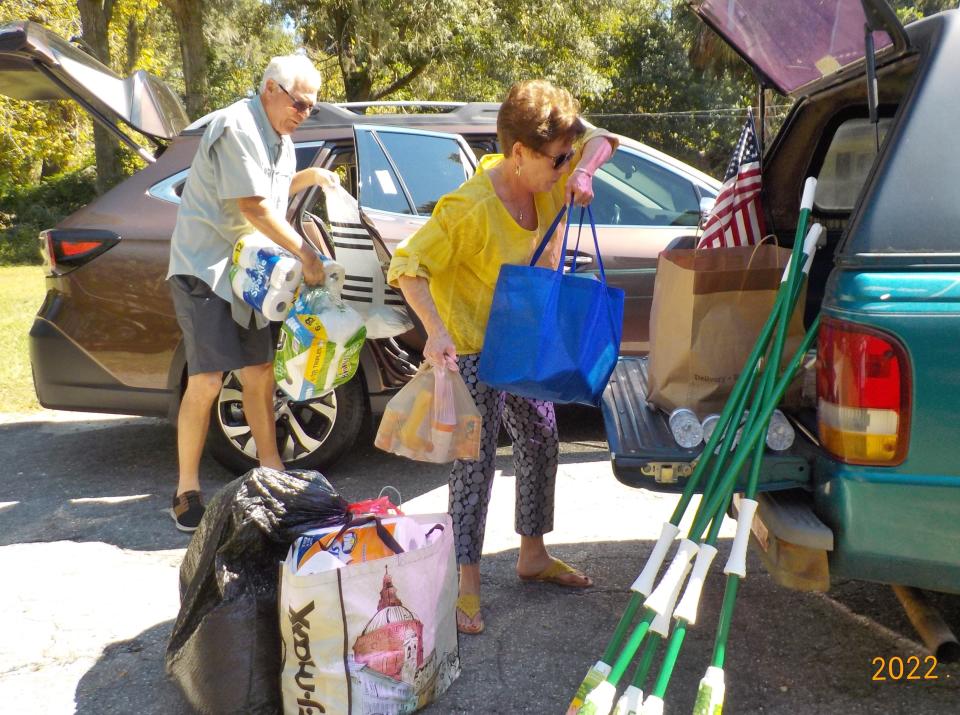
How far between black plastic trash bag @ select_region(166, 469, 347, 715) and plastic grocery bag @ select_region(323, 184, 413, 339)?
1.36 m

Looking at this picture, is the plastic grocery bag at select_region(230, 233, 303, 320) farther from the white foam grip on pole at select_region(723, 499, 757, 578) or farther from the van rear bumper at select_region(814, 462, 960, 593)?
the van rear bumper at select_region(814, 462, 960, 593)

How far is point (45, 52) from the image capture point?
381 cm

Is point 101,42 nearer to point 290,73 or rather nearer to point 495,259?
point 290,73

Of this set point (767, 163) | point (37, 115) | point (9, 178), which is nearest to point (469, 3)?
point (37, 115)

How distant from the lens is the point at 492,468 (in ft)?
Answer: 9.86

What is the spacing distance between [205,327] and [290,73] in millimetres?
1048

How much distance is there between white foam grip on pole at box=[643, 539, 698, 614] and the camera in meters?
2.16

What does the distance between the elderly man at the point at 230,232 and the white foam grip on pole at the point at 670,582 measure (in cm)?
183

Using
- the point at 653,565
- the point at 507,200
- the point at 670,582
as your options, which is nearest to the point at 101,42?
the point at 507,200

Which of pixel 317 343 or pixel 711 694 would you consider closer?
pixel 711 694

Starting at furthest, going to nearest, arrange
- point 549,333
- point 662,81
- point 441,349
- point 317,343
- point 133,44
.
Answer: point 133,44, point 662,81, point 317,343, point 441,349, point 549,333

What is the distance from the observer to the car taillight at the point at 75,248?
4195 millimetres

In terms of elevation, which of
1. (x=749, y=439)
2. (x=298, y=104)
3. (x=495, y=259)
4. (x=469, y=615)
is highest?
(x=298, y=104)

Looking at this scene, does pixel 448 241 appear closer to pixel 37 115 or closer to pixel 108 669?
pixel 108 669
